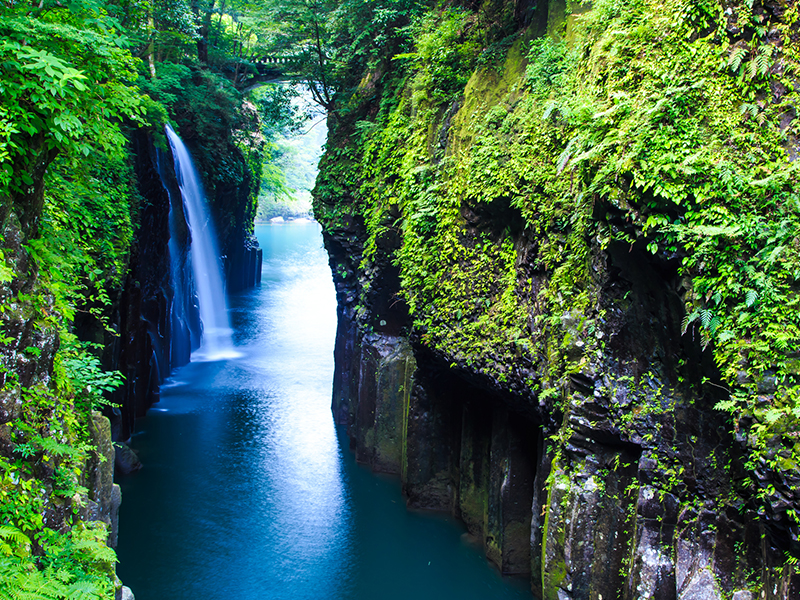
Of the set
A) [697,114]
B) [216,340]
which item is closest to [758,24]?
[697,114]

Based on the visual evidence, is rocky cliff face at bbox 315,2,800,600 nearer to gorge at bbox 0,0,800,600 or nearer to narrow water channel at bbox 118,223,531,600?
gorge at bbox 0,0,800,600

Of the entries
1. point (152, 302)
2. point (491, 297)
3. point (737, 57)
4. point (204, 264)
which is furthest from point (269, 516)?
point (204, 264)

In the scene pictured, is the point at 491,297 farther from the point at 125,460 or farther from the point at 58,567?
the point at 125,460

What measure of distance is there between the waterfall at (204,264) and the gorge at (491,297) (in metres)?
4.48

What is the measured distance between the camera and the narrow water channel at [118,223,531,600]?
32.0 feet

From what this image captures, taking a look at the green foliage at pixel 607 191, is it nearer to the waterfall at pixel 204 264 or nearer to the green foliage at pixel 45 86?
the green foliage at pixel 45 86

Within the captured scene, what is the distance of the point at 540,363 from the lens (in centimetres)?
828

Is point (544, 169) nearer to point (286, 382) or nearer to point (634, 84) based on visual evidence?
point (634, 84)

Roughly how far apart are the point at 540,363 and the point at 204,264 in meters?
19.6

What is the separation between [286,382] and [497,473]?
11.4m

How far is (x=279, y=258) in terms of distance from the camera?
5188cm

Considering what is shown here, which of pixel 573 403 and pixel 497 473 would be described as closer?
pixel 573 403

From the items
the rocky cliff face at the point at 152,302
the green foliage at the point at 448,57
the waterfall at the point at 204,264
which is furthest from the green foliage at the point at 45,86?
the waterfall at the point at 204,264

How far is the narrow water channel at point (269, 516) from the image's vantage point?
9766 mm
